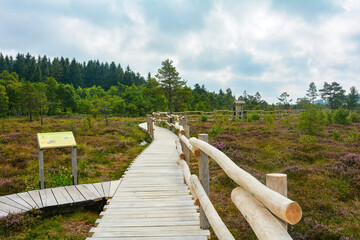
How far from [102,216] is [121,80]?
98.9 meters

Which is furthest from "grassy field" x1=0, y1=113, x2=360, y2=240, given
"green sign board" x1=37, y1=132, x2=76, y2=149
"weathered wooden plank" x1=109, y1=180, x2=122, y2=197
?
"green sign board" x1=37, y1=132, x2=76, y2=149

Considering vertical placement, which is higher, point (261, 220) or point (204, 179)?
point (261, 220)

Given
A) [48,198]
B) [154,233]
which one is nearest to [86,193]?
[48,198]

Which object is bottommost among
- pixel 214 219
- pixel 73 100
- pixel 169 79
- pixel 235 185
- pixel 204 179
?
pixel 235 185

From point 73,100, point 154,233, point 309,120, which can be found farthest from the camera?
point 73,100

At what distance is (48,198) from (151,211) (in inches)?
102

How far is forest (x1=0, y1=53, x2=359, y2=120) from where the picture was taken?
100ft

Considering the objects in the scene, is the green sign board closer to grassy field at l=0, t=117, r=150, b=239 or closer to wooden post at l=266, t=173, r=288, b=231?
grassy field at l=0, t=117, r=150, b=239

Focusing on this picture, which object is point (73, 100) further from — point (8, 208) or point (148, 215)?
point (148, 215)

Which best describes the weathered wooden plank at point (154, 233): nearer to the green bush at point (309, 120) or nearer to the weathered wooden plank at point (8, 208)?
the weathered wooden plank at point (8, 208)

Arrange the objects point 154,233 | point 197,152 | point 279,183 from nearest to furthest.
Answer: point 279,183 < point 154,233 < point 197,152

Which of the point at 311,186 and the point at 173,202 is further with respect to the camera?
the point at 311,186

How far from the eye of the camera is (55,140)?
5922mm

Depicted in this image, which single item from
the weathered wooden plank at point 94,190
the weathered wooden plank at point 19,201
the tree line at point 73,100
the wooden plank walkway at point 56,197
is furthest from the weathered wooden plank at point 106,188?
the tree line at point 73,100
